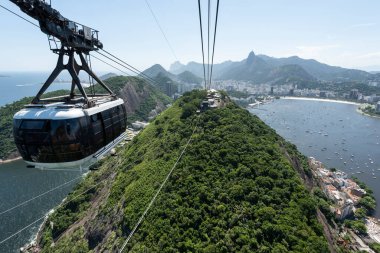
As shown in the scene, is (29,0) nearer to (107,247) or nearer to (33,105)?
(33,105)

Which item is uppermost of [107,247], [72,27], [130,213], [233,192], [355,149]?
[72,27]

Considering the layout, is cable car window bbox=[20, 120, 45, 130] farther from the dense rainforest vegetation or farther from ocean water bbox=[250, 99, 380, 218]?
the dense rainforest vegetation

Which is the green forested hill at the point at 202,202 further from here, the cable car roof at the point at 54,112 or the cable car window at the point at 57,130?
the cable car roof at the point at 54,112

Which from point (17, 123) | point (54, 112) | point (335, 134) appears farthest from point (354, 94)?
point (17, 123)

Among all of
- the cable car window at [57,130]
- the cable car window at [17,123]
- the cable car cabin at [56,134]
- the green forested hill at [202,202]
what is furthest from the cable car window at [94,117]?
the green forested hill at [202,202]

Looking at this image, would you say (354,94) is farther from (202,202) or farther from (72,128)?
(72,128)

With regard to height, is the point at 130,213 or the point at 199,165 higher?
the point at 199,165

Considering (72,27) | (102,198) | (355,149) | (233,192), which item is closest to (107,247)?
(102,198)
